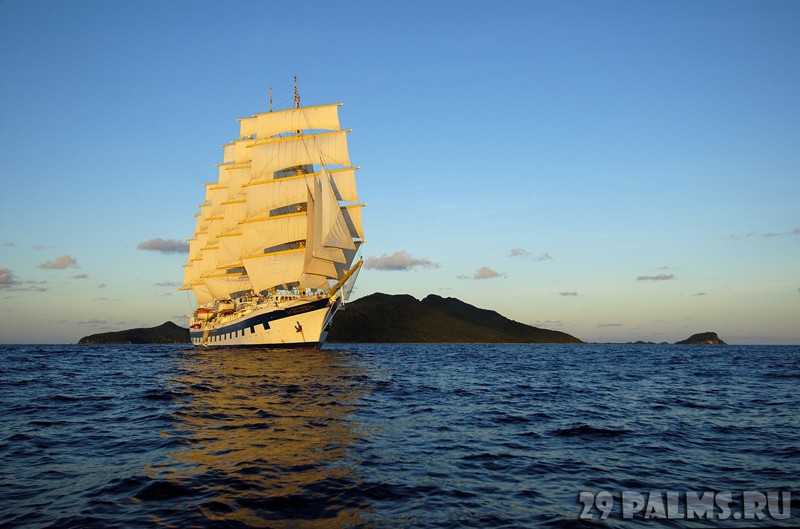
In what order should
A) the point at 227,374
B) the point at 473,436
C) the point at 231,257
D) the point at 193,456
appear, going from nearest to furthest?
1. the point at 193,456
2. the point at 473,436
3. the point at 227,374
4. the point at 231,257

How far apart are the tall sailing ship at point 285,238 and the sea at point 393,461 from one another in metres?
44.8

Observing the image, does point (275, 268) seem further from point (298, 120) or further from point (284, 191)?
point (298, 120)

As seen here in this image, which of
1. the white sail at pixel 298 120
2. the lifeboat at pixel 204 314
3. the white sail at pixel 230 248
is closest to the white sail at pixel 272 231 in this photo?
the white sail at pixel 230 248

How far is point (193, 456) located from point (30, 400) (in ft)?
48.0

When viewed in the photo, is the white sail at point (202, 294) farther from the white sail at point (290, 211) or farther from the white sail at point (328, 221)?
the white sail at point (328, 221)

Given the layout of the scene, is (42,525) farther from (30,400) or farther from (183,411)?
(30,400)

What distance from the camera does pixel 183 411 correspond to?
18.3 meters

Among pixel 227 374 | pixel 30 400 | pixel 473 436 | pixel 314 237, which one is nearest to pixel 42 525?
pixel 473 436

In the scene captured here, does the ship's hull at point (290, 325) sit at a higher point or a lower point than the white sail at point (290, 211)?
lower

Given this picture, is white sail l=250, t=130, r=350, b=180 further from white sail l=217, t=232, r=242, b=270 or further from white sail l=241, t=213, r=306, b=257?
white sail l=217, t=232, r=242, b=270

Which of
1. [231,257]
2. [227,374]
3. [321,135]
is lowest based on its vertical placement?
[227,374]

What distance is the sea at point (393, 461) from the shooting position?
8.17 meters

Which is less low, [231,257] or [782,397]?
[231,257]

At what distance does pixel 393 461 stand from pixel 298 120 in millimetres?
78837
